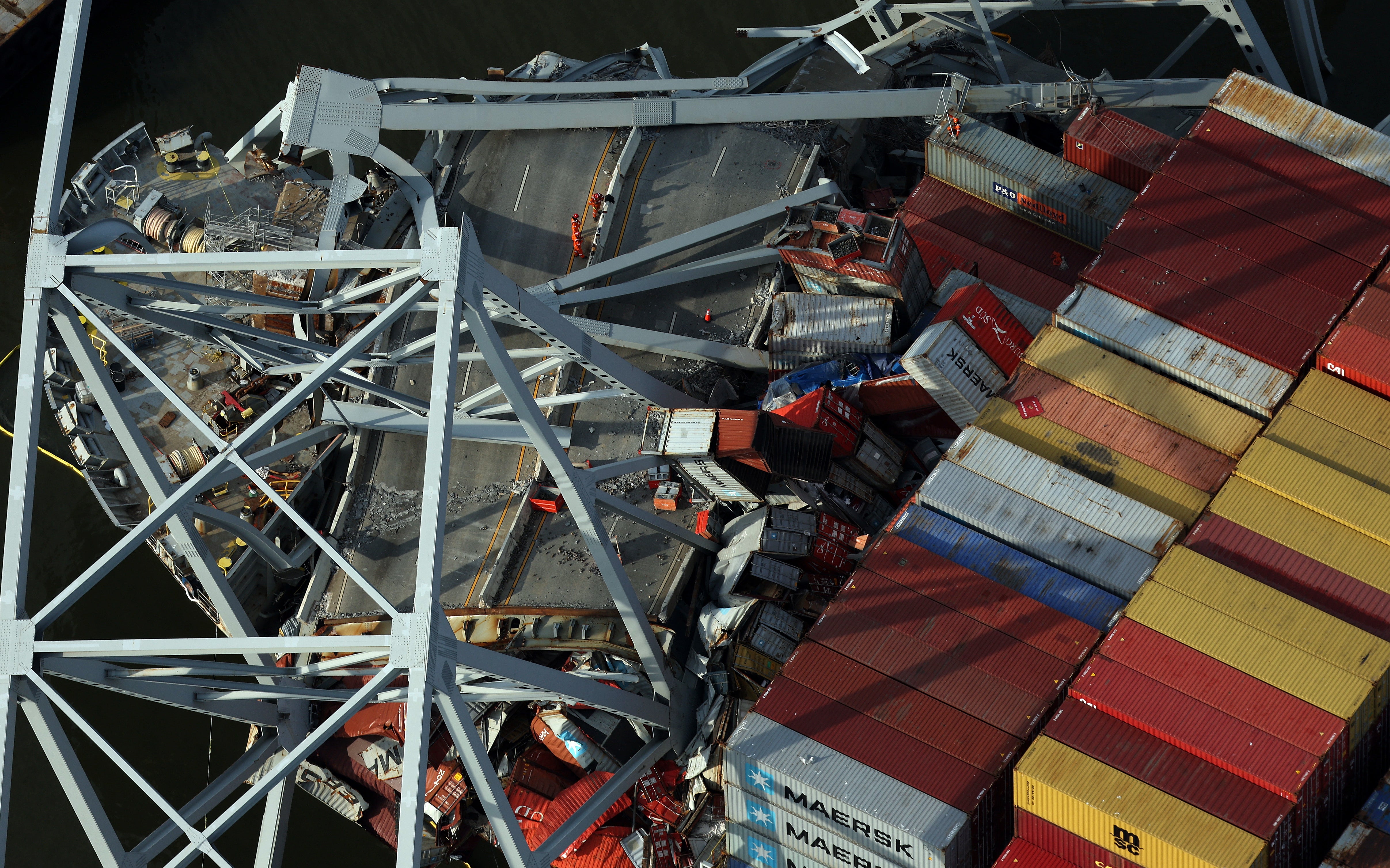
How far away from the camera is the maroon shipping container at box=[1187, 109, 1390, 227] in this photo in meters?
53.8

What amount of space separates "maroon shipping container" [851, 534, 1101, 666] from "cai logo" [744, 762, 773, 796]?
8.45 m

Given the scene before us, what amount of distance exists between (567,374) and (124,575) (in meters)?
25.8

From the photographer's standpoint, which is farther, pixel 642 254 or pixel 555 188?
pixel 555 188

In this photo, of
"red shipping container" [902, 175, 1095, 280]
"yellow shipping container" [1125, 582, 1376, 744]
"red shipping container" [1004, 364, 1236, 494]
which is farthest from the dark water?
"yellow shipping container" [1125, 582, 1376, 744]

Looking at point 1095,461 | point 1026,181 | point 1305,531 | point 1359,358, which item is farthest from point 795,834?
point 1026,181

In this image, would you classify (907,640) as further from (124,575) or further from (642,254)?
(124,575)

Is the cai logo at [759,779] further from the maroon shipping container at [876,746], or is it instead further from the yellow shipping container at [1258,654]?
the yellow shipping container at [1258,654]

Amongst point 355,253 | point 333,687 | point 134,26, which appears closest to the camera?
point 355,253

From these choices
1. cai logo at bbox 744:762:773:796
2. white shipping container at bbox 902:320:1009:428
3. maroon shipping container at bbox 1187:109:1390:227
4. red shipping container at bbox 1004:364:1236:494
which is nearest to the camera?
cai logo at bbox 744:762:773:796

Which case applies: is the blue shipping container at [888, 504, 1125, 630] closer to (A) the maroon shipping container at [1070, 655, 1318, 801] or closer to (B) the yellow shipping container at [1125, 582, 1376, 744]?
(B) the yellow shipping container at [1125, 582, 1376, 744]

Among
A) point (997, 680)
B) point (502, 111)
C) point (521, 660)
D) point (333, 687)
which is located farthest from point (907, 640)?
point (502, 111)

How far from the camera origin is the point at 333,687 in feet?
210

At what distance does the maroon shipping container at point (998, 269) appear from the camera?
2399 inches

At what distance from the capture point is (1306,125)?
55.7m
